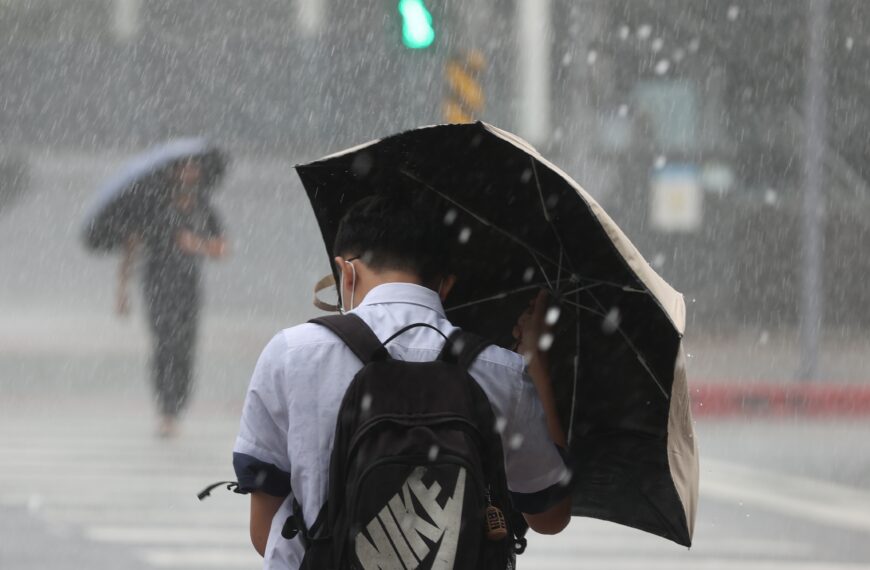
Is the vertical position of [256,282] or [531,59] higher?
[531,59]

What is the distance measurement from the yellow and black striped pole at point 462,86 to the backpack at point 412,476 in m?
7.31

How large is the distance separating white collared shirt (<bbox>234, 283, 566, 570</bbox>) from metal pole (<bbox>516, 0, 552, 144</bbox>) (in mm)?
19286

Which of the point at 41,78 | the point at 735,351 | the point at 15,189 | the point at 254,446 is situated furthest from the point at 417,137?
the point at 41,78

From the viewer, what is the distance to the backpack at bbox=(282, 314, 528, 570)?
1969 mm

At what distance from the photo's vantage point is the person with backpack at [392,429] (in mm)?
1976

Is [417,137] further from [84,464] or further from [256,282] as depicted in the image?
[256,282]

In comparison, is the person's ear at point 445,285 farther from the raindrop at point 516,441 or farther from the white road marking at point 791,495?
the white road marking at point 791,495

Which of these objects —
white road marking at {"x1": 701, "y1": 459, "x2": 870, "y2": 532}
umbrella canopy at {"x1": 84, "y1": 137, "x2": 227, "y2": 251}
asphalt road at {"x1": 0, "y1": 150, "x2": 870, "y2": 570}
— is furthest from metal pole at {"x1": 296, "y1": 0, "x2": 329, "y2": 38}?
white road marking at {"x1": 701, "y1": 459, "x2": 870, "y2": 532}

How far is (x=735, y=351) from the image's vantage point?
1838cm

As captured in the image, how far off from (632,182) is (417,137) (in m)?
18.3

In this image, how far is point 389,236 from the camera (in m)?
2.21

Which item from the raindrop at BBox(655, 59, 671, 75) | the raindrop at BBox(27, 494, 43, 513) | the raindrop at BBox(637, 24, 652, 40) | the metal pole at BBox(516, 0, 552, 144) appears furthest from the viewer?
the raindrop at BBox(637, 24, 652, 40)

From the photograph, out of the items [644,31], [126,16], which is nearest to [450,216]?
[644,31]

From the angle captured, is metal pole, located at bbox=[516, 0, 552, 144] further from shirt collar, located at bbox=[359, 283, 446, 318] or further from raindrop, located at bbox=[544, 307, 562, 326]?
shirt collar, located at bbox=[359, 283, 446, 318]
